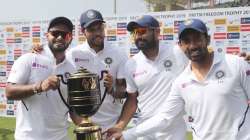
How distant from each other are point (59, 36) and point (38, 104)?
0.58m

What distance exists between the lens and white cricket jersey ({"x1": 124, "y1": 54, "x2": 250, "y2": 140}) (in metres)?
3.31

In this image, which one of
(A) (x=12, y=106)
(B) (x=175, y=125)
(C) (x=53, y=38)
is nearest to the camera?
(C) (x=53, y=38)

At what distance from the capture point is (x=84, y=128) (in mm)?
3125

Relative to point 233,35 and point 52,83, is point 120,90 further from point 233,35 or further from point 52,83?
point 233,35

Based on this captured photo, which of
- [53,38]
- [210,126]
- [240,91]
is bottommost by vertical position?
[210,126]

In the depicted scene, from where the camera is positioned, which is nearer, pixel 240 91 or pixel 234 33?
pixel 240 91

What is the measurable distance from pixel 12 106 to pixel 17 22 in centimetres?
Answer: 216

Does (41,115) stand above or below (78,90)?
below

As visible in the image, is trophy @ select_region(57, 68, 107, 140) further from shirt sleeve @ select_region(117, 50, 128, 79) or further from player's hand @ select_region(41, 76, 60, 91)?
shirt sleeve @ select_region(117, 50, 128, 79)

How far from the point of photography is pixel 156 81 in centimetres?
438

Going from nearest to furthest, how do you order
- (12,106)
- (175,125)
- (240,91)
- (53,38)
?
(240,91), (53,38), (175,125), (12,106)

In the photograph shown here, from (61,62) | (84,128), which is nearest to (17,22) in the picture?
(61,62)

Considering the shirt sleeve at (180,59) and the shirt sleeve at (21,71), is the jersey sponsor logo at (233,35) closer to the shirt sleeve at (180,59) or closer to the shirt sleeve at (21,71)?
the shirt sleeve at (180,59)

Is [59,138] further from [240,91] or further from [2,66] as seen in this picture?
[2,66]
